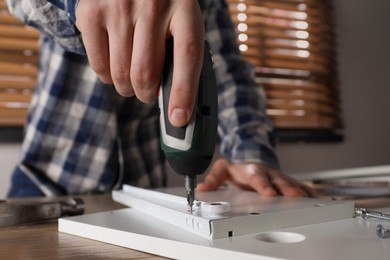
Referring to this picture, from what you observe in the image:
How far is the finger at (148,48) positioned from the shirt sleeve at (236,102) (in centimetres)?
51

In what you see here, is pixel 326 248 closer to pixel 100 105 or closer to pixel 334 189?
pixel 334 189

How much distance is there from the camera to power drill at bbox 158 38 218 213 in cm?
42

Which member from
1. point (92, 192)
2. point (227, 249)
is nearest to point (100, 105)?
point (92, 192)

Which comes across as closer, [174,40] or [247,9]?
[174,40]

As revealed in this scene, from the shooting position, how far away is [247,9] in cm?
164

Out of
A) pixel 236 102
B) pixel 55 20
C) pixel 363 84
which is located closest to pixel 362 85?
pixel 363 84

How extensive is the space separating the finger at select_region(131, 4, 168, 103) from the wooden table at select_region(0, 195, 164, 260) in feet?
0.53

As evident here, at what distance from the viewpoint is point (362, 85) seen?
197 cm

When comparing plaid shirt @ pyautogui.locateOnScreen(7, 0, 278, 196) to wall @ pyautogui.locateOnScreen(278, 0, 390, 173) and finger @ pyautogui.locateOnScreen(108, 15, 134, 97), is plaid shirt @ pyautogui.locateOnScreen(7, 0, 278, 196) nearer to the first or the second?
finger @ pyautogui.locateOnScreen(108, 15, 134, 97)

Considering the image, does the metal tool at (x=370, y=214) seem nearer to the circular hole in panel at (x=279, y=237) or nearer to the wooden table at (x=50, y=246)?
the circular hole in panel at (x=279, y=237)

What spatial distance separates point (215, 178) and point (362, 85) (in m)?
1.41

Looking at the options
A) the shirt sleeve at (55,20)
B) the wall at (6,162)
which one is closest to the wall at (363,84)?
the wall at (6,162)

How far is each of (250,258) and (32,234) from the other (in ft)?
0.91

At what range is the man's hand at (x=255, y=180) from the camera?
663mm
